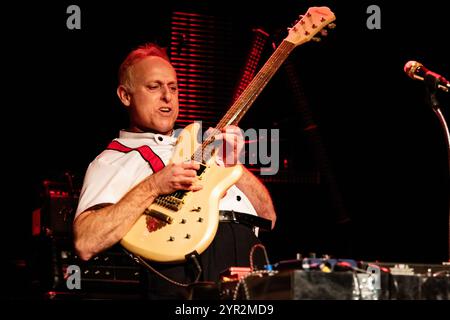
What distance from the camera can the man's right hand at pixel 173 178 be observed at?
3.35 m

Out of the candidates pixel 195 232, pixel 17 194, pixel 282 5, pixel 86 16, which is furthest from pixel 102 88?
pixel 195 232

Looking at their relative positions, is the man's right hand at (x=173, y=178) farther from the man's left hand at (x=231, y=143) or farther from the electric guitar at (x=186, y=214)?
the man's left hand at (x=231, y=143)

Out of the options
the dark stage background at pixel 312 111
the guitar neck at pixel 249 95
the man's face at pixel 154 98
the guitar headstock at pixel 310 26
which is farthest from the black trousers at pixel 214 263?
the dark stage background at pixel 312 111

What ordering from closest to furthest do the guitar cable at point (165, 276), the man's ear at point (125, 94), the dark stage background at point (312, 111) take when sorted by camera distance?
the guitar cable at point (165, 276) < the man's ear at point (125, 94) < the dark stage background at point (312, 111)

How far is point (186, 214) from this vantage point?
3424 millimetres

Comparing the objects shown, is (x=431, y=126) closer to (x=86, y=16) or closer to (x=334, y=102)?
(x=334, y=102)

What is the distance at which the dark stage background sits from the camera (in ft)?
19.1

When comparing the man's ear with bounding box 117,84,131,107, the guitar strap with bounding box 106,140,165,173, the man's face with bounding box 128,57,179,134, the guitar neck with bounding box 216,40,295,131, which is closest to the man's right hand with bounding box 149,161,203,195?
the guitar strap with bounding box 106,140,165,173

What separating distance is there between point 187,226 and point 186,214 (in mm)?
65

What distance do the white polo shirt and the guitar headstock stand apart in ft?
2.84

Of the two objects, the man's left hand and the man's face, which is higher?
the man's face

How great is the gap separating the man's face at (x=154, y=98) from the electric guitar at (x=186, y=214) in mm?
189

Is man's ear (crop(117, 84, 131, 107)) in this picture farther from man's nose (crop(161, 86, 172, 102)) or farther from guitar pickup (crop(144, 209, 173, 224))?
guitar pickup (crop(144, 209, 173, 224))
